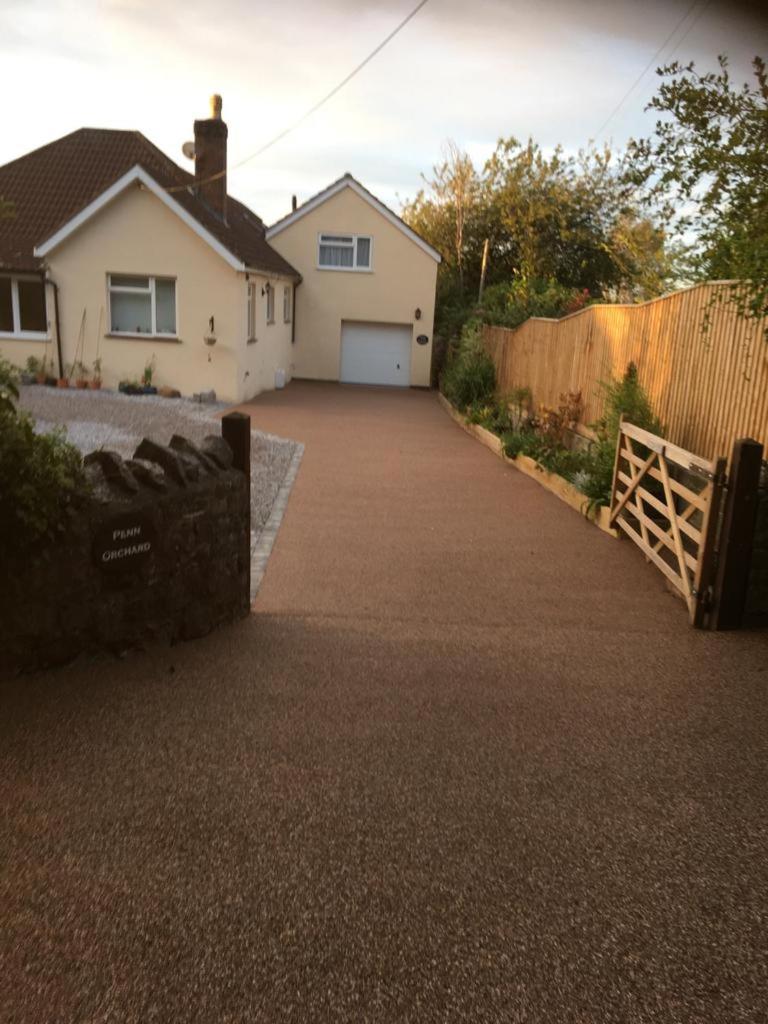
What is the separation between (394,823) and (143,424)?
12927 millimetres

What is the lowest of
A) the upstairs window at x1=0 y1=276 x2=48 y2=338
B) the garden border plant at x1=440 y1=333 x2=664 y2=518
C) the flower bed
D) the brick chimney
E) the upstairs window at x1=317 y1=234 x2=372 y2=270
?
the flower bed

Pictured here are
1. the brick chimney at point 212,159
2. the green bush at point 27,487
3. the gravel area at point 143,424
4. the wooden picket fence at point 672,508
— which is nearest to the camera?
the green bush at point 27,487

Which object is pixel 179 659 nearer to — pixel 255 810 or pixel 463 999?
pixel 255 810

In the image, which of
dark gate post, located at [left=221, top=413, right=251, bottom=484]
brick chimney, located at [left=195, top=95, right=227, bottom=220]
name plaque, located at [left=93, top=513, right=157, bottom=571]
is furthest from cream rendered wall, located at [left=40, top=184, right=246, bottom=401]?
name plaque, located at [left=93, top=513, right=157, bottom=571]

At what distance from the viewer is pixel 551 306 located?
2134 cm

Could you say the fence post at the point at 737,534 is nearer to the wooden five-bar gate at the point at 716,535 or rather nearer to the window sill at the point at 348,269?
the wooden five-bar gate at the point at 716,535

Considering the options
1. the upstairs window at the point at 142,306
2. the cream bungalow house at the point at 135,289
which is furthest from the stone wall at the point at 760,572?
the upstairs window at the point at 142,306

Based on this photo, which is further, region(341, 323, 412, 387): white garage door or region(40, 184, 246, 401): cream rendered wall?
region(341, 323, 412, 387): white garage door

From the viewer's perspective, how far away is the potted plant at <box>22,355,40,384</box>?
19.9m

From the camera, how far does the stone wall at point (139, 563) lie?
4.38m

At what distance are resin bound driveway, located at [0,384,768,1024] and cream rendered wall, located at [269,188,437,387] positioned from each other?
73.9 ft

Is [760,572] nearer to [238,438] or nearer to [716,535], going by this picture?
[716,535]

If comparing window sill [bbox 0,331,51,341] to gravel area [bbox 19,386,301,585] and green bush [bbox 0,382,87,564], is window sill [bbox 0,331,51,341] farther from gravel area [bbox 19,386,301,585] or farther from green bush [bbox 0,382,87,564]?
green bush [bbox 0,382,87,564]

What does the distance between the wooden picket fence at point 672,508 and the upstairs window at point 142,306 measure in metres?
13.9
